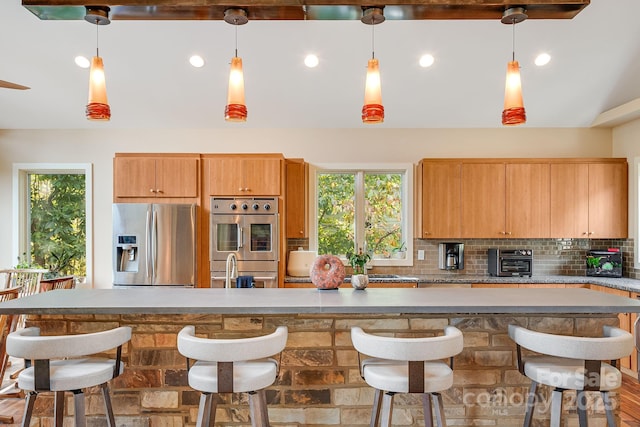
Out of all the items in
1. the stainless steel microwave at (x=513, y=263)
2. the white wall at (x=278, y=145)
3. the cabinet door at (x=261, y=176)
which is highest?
the white wall at (x=278, y=145)

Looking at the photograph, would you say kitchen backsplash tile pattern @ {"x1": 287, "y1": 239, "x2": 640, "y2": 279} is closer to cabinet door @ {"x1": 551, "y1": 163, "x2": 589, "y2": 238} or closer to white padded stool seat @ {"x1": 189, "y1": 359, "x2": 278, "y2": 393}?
cabinet door @ {"x1": 551, "y1": 163, "x2": 589, "y2": 238}

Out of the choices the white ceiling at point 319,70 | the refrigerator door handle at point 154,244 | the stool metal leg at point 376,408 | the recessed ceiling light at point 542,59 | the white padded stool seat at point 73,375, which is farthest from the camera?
the refrigerator door handle at point 154,244

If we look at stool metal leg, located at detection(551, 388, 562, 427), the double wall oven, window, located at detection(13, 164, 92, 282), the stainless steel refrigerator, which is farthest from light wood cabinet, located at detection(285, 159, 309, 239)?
stool metal leg, located at detection(551, 388, 562, 427)

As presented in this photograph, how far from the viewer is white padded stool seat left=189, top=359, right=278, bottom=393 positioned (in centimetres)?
177

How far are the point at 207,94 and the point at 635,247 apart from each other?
4874mm

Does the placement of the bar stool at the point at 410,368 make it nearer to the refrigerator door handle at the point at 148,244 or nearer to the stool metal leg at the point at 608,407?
the stool metal leg at the point at 608,407

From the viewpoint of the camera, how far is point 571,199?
4.60m

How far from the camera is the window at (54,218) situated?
507cm

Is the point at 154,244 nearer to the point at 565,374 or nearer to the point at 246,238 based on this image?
the point at 246,238

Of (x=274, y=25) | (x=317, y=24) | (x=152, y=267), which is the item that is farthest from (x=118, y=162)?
(x=317, y=24)

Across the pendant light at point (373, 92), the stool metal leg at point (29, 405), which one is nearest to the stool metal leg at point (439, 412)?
the pendant light at point (373, 92)

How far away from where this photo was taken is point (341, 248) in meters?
5.08

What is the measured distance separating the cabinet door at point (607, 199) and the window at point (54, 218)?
19.2 ft

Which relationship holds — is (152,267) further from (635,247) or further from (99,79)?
(635,247)
